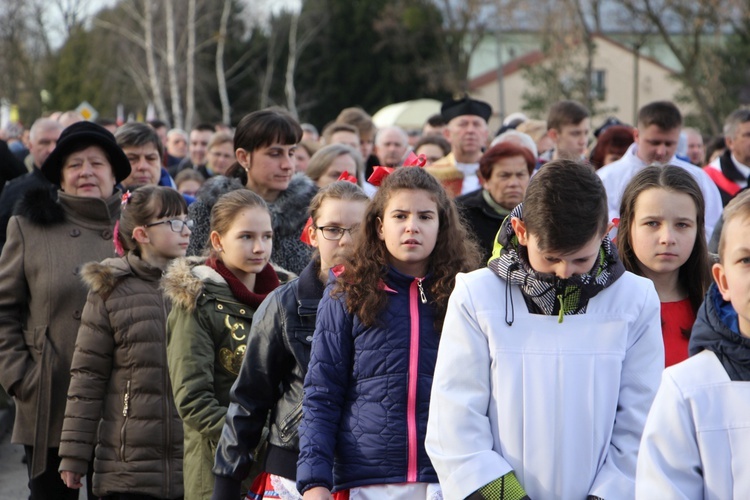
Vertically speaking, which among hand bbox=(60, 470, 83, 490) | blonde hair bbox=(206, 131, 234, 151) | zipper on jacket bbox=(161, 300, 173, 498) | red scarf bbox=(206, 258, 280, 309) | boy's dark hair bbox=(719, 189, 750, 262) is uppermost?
blonde hair bbox=(206, 131, 234, 151)

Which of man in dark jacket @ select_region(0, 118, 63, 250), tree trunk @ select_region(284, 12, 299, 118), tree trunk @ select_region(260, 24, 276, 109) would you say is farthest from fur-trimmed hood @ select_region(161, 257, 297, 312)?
tree trunk @ select_region(260, 24, 276, 109)

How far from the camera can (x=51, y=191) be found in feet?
20.9

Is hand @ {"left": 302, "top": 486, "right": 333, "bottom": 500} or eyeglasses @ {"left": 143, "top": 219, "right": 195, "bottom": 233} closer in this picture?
hand @ {"left": 302, "top": 486, "right": 333, "bottom": 500}

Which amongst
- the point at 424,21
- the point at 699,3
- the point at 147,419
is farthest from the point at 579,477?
the point at 424,21

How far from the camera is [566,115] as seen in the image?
9.16 metres

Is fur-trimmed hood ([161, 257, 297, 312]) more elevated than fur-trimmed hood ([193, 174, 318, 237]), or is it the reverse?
fur-trimmed hood ([193, 174, 318, 237])

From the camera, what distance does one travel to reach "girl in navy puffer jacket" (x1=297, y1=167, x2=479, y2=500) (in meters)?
3.94

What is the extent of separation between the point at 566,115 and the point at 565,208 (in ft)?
19.4

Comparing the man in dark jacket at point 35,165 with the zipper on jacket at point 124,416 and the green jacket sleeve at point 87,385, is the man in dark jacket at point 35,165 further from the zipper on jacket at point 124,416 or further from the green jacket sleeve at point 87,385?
the zipper on jacket at point 124,416

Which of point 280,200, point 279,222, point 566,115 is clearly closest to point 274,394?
point 279,222

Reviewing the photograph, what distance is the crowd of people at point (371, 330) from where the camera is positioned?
338cm

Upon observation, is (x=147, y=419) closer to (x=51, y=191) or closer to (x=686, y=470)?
(x=51, y=191)

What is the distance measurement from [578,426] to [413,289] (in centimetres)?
94

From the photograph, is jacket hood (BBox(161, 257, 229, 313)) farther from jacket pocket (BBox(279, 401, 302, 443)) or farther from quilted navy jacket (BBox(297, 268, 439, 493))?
quilted navy jacket (BBox(297, 268, 439, 493))
